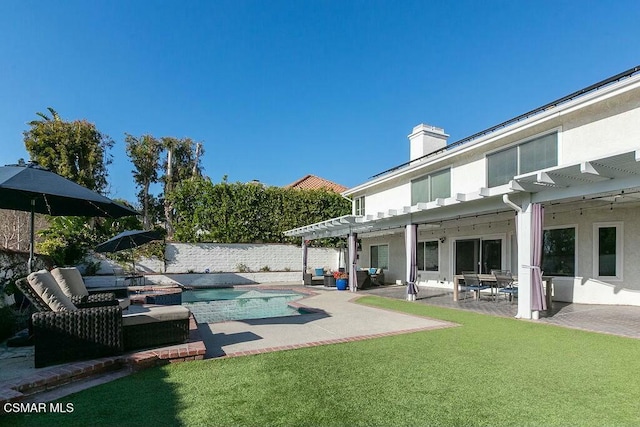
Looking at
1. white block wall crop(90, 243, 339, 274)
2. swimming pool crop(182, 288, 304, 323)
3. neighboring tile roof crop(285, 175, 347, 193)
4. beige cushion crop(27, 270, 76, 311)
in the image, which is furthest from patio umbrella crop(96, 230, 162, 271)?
neighboring tile roof crop(285, 175, 347, 193)

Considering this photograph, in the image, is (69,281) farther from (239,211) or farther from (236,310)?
(239,211)

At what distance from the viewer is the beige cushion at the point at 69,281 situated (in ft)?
22.8

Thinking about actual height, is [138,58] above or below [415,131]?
above

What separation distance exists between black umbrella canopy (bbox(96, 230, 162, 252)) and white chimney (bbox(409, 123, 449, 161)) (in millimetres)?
13310

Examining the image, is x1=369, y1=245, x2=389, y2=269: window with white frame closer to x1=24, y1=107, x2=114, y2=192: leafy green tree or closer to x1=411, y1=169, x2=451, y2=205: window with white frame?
x1=411, y1=169, x2=451, y2=205: window with white frame

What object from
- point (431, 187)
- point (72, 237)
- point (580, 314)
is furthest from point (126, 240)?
point (580, 314)

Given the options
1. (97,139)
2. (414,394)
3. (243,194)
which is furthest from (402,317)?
(97,139)

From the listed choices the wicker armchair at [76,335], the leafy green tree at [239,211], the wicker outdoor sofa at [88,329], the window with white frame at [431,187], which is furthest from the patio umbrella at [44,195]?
the leafy green tree at [239,211]

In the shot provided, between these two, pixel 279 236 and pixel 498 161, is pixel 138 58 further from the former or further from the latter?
pixel 498 161

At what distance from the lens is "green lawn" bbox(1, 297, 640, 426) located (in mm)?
3523

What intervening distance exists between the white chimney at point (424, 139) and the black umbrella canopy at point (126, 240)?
1331 centimetres

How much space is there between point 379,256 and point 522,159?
1188 centimetres

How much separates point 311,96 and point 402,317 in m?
15.3

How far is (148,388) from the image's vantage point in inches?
167
